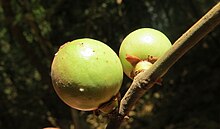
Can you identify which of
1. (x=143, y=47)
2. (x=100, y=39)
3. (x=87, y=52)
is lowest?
(x=100, y=39)

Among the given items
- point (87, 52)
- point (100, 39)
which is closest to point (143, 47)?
point (87, 52)

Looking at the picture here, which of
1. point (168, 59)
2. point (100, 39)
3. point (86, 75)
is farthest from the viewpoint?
point (100, 39)

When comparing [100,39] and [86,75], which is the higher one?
[86,75]

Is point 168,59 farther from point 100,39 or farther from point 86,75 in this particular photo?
point 100,39

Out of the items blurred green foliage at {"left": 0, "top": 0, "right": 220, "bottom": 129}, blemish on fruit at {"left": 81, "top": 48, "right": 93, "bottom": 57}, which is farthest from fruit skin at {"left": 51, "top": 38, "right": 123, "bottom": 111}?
blurred green foliage at {"left": 0, "top": 0, "right": 220, "bottom": 129}

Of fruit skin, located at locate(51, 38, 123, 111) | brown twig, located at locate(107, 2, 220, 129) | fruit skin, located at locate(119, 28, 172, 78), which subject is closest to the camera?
brown twig, located at locate(107, 2, 220, 129)

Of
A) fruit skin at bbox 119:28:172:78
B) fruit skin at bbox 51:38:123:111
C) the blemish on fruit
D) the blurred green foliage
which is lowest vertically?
the blurred green foliage

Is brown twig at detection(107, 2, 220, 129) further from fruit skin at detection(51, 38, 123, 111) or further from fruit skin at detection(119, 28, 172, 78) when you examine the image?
fruit skin at detection(119, 28, 172, 78)
